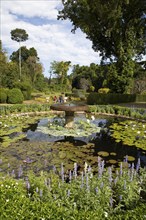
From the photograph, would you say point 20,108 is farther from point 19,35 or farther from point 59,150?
point 19,35

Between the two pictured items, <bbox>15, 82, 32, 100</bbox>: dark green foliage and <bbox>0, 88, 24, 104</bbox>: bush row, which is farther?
<bbox>15, 82, 32, 100</bbox>: dark green foliage

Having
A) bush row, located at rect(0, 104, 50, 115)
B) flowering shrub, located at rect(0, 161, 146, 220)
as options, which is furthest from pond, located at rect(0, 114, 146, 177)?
bush row, located at rect(0, 104, 50, 115)

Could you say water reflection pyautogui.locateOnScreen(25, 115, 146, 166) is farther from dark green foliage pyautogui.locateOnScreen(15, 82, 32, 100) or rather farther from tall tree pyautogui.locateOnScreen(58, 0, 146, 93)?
dark green foliage pyautogui.locateOnScreen(15, 82, 32, 100)

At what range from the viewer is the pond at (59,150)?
618 centimetres

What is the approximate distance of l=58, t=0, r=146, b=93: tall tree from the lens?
21.7 metres

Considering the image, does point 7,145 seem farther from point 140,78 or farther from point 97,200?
point 140,78

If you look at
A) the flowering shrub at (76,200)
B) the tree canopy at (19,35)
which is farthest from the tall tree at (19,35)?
the flowering shrub at (76,200)

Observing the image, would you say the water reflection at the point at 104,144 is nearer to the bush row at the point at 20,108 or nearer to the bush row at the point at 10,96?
the bush row at the point at 20,108

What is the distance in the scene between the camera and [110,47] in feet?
84.9

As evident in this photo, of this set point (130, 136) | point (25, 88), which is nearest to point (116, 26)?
point (25, 88)

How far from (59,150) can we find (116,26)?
18.7 metres

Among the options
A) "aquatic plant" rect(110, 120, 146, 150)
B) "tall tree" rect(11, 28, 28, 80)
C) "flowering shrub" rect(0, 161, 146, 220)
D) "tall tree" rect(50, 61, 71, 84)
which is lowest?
"aquatic plant" rect(110, 120, 146, 150)

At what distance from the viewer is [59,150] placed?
24.8ft

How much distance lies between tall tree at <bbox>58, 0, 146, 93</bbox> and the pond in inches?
580
